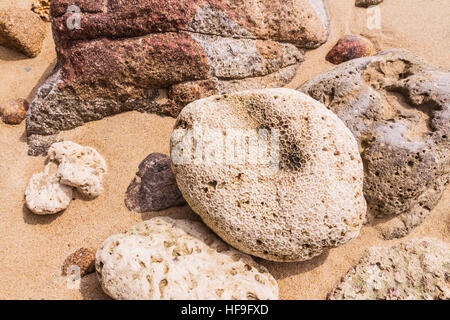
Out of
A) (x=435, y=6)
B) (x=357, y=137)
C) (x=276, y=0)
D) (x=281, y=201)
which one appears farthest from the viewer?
(x=435, y=6)

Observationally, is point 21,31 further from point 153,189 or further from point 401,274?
point 401,274

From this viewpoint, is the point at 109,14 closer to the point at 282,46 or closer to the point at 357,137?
the point at 282,46

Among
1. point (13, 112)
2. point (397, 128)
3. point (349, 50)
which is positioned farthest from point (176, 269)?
point (349, 50)

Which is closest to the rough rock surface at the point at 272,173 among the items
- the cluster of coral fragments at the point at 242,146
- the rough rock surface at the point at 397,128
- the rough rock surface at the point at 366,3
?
the cluster of coral fragments at the point at 242,146

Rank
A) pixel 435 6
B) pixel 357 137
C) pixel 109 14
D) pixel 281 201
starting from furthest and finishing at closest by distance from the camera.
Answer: pixel 435 6, pixel 109 14, pixel 357 137, pixel 281 201

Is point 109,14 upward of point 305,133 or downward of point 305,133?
upward

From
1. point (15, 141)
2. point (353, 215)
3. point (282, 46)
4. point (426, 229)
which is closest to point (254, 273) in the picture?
point (353, 215)

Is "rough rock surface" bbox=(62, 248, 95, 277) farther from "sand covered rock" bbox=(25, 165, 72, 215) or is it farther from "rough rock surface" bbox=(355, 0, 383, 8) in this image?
"rough rock surface" bbox=(355, 0, 383, 8)
